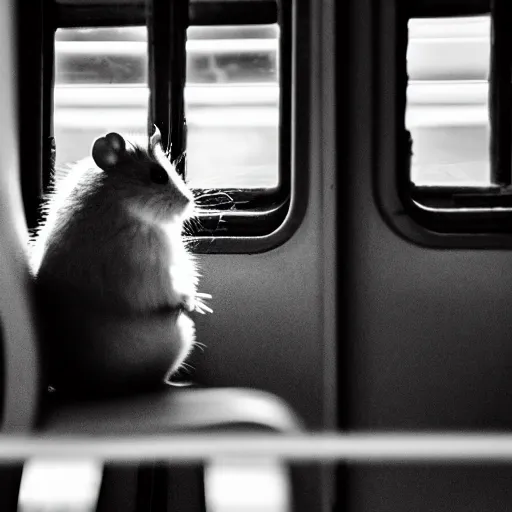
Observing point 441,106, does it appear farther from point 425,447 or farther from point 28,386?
point 28,386

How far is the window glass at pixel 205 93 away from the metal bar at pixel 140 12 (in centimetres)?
2

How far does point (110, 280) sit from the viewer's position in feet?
3.29

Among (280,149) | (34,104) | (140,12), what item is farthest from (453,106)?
(34,104)

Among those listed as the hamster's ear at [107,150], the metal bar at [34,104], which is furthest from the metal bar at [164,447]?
the metal bar at [34,104]

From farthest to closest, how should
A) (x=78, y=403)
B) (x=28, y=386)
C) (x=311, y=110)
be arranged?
(x=311, y=110) < (x=78, y=403) < (x=28, y=386)

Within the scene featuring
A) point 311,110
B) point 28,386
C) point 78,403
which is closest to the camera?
point 28,386

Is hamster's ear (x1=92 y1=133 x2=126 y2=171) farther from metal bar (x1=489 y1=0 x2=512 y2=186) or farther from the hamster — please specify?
metal bar (x1=489 y1=0 x2=512 y2=186)

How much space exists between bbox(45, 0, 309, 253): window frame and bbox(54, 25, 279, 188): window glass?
22mm

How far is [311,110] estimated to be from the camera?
1.45m

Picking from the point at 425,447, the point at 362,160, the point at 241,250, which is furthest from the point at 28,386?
the point at 425,447

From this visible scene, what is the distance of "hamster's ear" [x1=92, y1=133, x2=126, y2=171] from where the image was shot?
3.35 feet

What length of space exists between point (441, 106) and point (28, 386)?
1150mm

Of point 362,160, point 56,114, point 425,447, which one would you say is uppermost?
point 56,114

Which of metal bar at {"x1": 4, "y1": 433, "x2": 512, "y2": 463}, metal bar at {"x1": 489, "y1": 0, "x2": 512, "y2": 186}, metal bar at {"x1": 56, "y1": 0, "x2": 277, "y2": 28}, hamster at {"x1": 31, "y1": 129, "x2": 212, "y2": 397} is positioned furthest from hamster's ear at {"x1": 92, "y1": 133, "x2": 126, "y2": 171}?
metal bar at {"x1": 489, "y1": 0, "x2": 512, "y2": 186}
